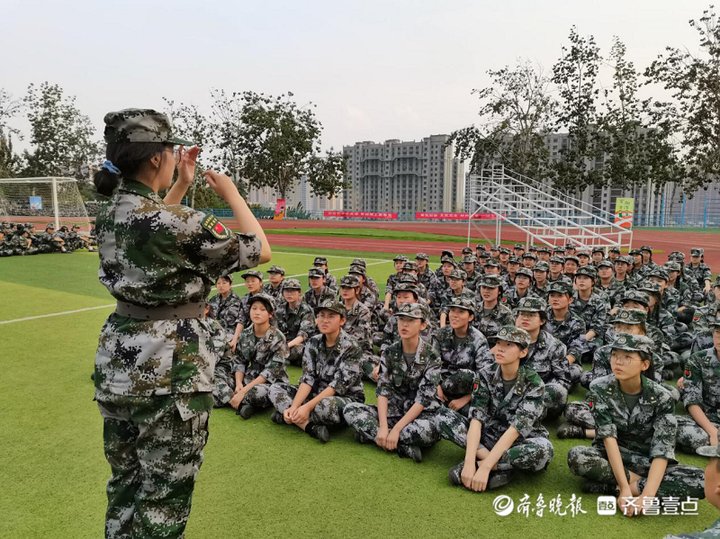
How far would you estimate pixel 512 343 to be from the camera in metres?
3.40

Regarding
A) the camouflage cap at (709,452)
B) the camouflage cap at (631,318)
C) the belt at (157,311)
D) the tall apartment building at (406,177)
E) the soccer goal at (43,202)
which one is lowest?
the camouflage cap at (631,318)

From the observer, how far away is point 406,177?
63.8 metres

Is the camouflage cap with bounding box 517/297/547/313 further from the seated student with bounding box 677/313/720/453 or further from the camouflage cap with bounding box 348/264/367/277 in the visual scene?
the camouflage cap with bounding box 348/264/367/277

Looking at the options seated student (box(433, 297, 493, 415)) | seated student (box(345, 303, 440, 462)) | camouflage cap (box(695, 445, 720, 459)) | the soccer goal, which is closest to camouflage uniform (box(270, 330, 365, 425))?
seated student (box(345, 303, 440, 462))

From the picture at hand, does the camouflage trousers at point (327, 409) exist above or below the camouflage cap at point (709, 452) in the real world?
below

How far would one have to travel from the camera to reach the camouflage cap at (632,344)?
3199 mm

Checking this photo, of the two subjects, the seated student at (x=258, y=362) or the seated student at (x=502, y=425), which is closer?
the seated student at (x=502, y=425)

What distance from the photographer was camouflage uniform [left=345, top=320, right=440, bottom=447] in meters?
3.70

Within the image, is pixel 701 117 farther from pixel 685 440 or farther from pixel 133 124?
pixel 133 124

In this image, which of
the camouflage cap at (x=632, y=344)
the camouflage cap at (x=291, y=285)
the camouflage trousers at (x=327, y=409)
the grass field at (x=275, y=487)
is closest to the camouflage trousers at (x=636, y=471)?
the grass field at (x=275, y=487)

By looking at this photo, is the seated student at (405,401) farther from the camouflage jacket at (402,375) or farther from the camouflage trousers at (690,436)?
the camouflage trousers at (690,436)

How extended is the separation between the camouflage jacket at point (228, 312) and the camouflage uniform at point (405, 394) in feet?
8.73

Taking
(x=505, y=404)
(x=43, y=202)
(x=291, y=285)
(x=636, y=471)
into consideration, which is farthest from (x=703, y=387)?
(x=43, y=202)

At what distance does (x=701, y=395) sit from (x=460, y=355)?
1.81 metres
